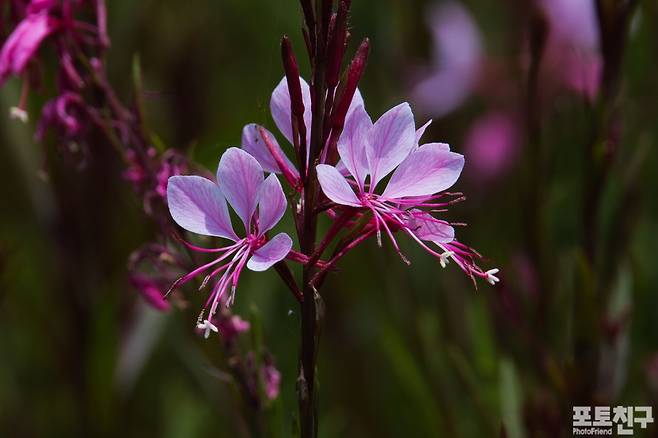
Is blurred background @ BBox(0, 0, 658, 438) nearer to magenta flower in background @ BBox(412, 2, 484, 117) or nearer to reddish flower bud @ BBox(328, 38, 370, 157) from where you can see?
magenta flower in background @ BBox(412, 2, 484, 117)

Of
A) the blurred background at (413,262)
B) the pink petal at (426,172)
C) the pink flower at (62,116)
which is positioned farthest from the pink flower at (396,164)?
the pink flower at (62,116)

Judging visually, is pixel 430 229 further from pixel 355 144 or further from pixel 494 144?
pixel 494 144

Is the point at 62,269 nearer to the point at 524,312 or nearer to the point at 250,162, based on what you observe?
the point at 524,312

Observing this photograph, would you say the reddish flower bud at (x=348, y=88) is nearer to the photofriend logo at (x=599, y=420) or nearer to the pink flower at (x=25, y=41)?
the pink flower at (x=25, y=41)

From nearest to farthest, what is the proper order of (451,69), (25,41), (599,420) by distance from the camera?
(25,41)
(599,420)
(451,69)

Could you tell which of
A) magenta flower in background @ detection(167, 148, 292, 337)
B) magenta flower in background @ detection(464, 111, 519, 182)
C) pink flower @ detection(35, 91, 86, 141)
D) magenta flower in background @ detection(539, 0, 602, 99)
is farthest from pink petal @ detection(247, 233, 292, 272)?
magenta flower in background @ detection(464, 111, 519, 182)

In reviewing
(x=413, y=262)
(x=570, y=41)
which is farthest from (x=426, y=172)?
(x=570, y=41)

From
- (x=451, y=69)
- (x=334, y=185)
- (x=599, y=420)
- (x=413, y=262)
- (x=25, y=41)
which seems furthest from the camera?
(x=451, y=69)
